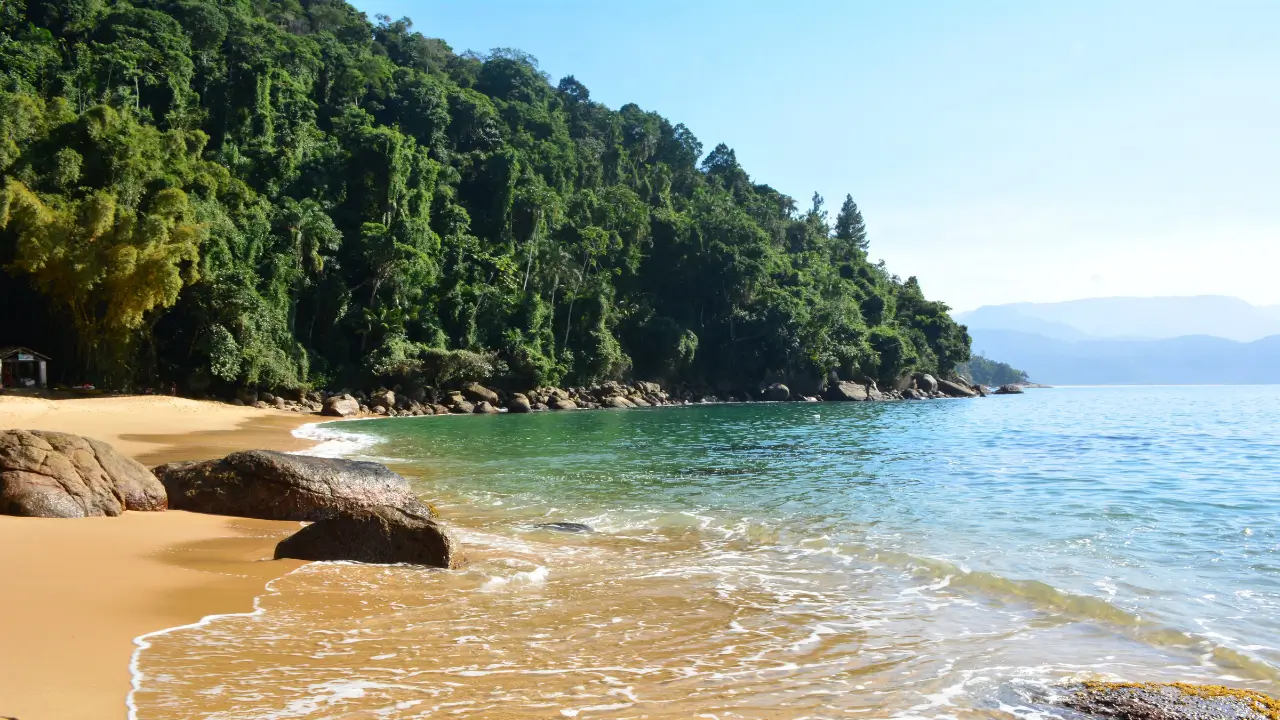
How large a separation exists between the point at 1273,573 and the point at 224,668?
9.86 metres

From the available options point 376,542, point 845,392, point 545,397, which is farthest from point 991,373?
point 376,542

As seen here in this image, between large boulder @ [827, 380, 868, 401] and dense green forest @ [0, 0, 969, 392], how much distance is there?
8.29 ft

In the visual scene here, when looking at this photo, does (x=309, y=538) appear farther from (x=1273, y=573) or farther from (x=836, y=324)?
(x=836, y=324)

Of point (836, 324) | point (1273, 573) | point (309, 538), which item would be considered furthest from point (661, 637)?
point (836, 324)

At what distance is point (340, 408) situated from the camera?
38.9 m

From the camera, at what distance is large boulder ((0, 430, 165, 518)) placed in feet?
28.3

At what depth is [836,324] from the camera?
6956cm

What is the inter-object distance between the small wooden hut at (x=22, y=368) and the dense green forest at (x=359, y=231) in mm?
1326

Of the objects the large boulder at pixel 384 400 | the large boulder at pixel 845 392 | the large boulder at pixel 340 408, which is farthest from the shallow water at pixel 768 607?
the large boulder at pixel 845 392

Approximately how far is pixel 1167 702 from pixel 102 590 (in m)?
7.50

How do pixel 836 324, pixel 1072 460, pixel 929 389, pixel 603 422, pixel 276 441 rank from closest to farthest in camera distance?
pixel 1072 460
pixel 276 441
pixel 603 422
pixel 836 324
pixel 929 389

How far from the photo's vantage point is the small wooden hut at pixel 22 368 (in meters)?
33.1

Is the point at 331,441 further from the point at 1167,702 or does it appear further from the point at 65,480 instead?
the point at 1167,702

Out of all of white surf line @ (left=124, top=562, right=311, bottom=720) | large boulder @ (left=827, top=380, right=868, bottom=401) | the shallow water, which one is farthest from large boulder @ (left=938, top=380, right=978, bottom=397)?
white surf line @ (left=124, top=562, right=311, bottom=720)
